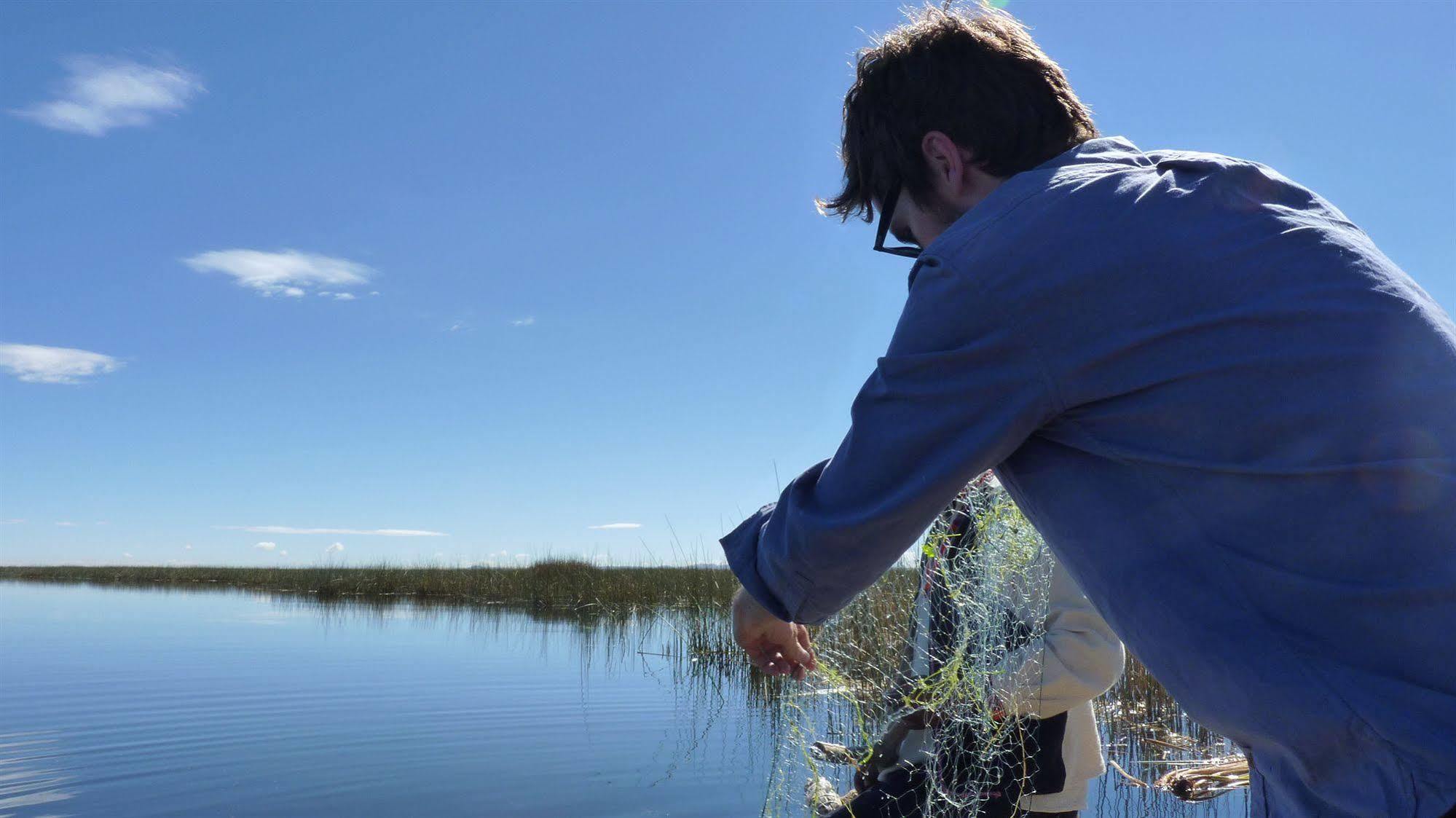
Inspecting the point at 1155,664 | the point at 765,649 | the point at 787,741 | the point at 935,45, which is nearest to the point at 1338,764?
the point at 1155,664

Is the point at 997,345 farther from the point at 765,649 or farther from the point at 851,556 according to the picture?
the point at 765,649

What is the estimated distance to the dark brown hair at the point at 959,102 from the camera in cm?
109

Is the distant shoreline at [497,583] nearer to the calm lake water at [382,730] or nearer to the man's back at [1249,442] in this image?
the calm lake water at [382,730]

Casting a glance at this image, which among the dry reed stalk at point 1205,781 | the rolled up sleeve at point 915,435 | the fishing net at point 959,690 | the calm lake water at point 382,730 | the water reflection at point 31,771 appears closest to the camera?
the rolled up sleeve at point 915,435

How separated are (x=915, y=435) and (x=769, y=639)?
1.53 ft

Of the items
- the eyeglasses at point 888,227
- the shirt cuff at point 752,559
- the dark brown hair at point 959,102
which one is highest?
the dark brown hair at point 959,102

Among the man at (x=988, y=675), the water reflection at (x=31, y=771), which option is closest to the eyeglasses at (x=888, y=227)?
the man at (x=988, y=675)

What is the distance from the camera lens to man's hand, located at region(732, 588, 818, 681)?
1073mm

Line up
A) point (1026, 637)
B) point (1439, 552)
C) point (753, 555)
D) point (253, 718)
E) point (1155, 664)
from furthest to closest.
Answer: point (253, 718), point (1026, 637), point (753, 555), point (1155, 664), point (1439, 552)

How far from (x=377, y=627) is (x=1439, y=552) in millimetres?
18311

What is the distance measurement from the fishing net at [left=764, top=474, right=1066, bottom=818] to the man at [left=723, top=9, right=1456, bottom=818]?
3.20 ft

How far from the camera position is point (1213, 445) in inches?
28.8

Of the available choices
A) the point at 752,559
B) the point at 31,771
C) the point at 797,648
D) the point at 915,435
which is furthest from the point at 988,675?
the point at 31,771

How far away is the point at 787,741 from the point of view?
2074 millimetres
